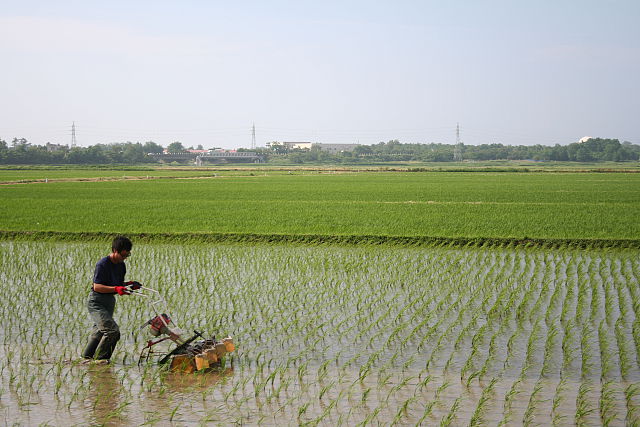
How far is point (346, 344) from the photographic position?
6871 mm

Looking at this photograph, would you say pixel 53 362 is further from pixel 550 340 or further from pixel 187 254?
pixel 187 254

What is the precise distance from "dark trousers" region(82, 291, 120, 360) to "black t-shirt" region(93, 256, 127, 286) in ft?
0.46

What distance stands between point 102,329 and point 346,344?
7.55ft

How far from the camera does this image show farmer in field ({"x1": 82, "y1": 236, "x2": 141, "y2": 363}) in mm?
5965

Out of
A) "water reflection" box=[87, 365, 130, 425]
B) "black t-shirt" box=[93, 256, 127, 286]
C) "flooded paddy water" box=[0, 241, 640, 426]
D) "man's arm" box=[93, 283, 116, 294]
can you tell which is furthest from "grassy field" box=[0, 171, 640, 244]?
"water reflection" box=[87, 365, 130, 425]

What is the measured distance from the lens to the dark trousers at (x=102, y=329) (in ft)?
19.9

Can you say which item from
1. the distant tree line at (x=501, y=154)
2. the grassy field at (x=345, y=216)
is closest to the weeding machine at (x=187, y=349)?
the grassy field at (x=345, y=216)

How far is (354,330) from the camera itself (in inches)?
292

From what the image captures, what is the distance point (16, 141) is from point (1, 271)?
471 ft

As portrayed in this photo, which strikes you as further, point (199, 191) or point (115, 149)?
point (115, 149)

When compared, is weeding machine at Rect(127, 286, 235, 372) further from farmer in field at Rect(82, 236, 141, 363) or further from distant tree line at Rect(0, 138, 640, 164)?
distant tree line at Rect(0, 138, 640, 164)

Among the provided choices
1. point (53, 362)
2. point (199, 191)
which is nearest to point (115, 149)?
point (199, 191)

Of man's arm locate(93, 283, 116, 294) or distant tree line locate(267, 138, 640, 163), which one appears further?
distant tree line locate(267, 138, 640, 163)

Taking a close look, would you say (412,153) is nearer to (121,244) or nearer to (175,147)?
(175,147)
